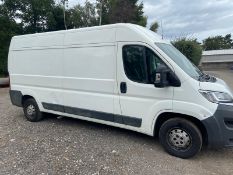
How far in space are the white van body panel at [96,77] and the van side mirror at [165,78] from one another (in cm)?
9

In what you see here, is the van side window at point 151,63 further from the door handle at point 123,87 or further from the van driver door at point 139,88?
the door handle at point 123,87

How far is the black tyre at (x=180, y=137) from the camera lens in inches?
172

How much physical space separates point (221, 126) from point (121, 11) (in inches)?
976

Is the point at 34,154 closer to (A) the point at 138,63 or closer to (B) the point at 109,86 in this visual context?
(B) the point at 109,86

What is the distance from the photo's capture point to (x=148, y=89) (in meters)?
4.66

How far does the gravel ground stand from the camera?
161 inches

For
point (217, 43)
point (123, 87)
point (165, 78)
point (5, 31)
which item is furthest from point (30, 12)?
point (217, 43)

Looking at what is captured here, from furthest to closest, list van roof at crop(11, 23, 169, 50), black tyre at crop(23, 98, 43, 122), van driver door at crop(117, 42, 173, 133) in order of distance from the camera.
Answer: black tyre at crop(23, 98, 43, 122) < van roof at crop(11, 23, 169, 50) < van driver door at crop(117, 42, 173, 133)

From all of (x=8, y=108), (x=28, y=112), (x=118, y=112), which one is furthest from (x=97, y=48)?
(x=8, y=108)

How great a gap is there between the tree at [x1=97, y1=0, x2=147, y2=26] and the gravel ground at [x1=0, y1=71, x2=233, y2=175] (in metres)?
22.7

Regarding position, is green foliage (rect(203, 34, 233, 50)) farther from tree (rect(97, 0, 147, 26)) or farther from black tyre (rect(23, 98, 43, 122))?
black tyre (rect(23, 98, 43, 122))

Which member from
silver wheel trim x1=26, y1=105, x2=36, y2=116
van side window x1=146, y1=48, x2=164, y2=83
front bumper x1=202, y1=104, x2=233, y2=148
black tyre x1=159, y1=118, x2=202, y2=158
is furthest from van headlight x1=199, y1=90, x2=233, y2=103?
silver wheel trim x1=26, y1=105, x2=36, y2=116

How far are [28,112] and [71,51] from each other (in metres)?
2.42

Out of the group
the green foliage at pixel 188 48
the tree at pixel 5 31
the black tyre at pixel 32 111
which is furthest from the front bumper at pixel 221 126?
the tree at pixel 5 31
